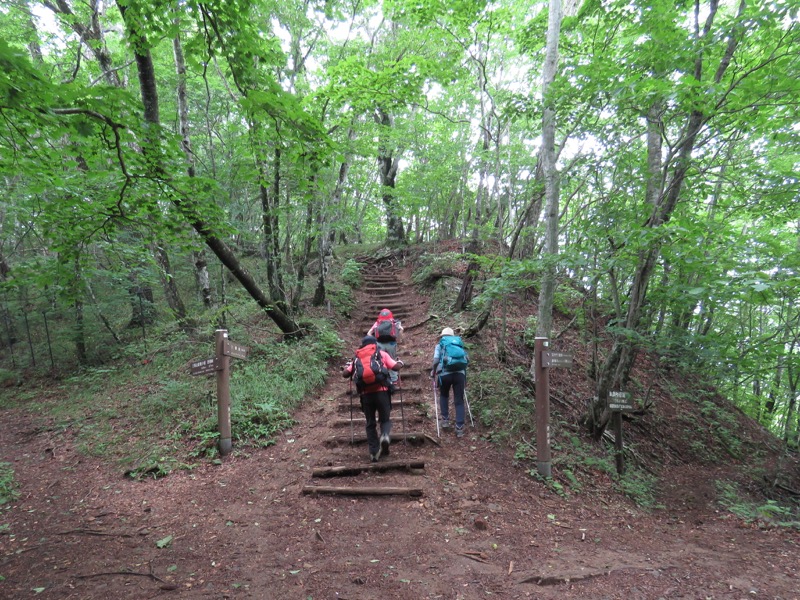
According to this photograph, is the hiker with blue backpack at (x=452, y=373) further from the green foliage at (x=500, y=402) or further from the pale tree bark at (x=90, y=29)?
the pale tree bark at (x=90, y=29)

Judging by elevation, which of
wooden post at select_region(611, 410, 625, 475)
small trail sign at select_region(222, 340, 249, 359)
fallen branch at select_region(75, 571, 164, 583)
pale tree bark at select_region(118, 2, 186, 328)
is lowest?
wooden post at select_region(611, 410, 625, 475)

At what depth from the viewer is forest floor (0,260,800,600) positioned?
3.41 meters

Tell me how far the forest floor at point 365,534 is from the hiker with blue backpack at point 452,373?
13.6 inches

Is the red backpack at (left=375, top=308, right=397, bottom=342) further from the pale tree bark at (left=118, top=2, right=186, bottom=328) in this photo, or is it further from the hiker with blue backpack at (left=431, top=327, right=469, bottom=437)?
the pale tree bark at (left=118, top=2, right=186, bottom=328)

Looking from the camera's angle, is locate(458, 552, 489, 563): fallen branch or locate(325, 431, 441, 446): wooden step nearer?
locate(458, 552, 489, 563): fallen branch

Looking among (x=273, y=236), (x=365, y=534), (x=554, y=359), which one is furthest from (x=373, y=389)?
Result: (x=273, y=236)

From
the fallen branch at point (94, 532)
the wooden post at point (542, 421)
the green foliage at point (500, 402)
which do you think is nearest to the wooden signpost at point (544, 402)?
the wooden post at point (542, 421)

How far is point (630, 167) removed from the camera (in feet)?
22.9

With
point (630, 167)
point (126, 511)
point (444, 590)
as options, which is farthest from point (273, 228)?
point (444, 590)

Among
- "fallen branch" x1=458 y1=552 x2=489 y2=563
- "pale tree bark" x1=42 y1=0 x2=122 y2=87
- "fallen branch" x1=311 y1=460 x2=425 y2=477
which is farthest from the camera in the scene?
"pale tree bark" x1=42 y1=0 x2=122 y2=87

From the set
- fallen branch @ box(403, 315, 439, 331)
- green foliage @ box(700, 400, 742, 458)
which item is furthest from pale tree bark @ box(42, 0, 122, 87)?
green foliage @ box(700, 400, 742, 458)

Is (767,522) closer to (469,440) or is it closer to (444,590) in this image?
(469,440)

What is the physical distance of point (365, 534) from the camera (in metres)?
4.26

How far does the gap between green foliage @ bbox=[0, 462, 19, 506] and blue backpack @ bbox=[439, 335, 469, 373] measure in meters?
6.44
